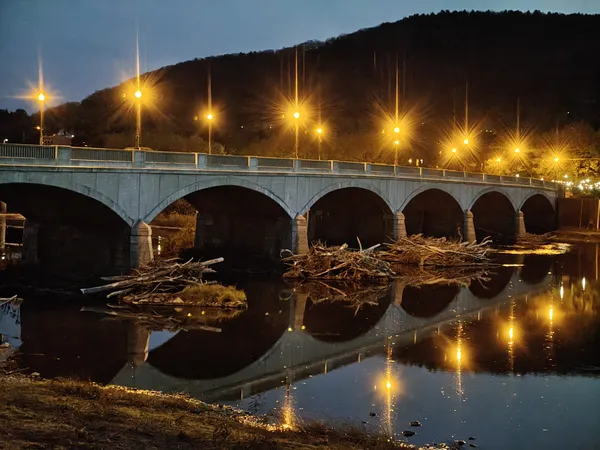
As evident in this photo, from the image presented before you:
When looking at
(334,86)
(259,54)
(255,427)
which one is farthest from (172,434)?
(259,54)

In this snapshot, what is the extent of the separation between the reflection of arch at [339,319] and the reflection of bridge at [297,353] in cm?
24

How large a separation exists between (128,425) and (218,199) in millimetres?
31328

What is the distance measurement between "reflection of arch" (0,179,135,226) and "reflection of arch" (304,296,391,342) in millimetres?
9815

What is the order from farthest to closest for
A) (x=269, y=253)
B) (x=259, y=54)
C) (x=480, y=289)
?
1. (x=259, y=54)
2. (x=269, y=253)
3. (x=480, y=289)

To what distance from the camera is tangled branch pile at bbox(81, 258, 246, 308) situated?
26.9 m

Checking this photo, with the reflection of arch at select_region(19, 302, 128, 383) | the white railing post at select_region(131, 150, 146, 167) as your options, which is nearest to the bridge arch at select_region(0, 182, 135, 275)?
the white railing post at select_region(131, 150, 146, 167)

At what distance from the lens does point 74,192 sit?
2734 cm

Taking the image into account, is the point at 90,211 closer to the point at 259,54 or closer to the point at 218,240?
the point at 218,240

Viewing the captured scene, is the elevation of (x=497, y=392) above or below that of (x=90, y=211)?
below

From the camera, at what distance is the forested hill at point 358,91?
417 feet

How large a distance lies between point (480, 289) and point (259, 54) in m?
173

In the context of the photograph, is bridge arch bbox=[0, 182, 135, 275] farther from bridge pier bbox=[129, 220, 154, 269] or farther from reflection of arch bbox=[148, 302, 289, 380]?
reflection of arch bbox=[148, 302, 289, 380]

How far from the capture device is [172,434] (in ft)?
32.8

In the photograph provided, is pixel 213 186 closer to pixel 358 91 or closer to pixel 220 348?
pixel 220 348
